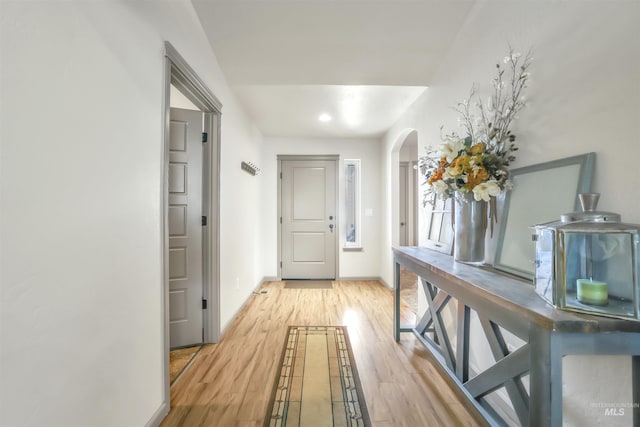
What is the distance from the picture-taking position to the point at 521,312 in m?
0.86

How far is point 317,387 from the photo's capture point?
171 cm

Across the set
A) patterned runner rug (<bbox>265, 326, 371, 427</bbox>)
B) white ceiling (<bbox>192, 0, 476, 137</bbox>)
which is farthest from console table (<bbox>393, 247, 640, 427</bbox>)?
white ceiling (<bbox>192, 0, 476, 137</bbox>)

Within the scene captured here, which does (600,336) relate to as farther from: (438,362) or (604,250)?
(438,362)

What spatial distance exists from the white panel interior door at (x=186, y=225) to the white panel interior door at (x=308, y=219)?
2222 mm

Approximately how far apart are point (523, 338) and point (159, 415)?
5.83 feet

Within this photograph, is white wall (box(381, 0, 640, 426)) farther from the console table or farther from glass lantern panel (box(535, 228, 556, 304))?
glass lantern panel (box(535, 228, 556, 304))

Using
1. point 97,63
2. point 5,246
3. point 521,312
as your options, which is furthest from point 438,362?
point 97,63

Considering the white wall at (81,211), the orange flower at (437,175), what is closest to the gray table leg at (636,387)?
the orange flower at (437,175)

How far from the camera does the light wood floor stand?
4.85 ft

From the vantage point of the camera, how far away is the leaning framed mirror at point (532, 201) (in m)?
1.06

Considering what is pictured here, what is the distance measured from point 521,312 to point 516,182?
811 mm

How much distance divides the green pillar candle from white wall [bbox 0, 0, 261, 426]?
1690 mm

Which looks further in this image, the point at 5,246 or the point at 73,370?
the point at 73,370

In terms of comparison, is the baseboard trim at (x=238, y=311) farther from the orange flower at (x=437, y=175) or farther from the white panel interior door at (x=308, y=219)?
the orange flower at (x=437, y=175)
